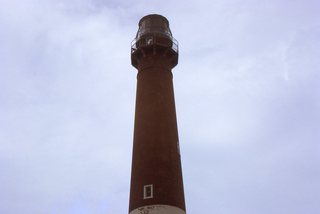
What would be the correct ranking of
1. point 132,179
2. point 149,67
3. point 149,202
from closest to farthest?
point 149,202, point 132,179, point 149,67

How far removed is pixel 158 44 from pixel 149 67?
2.12 meters

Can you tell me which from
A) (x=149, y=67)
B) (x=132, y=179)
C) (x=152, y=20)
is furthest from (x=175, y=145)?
Answer: (x=152, y=20)

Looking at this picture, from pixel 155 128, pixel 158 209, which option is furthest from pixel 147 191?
pixel 155 128

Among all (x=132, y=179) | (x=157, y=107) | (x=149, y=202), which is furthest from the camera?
(x=157, y=107)

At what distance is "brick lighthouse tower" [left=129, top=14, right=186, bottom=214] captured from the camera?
26.6 meters

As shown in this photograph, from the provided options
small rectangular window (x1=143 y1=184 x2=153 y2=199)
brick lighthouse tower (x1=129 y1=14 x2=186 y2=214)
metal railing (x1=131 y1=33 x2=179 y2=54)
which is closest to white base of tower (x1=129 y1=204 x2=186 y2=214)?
brick lighthouse tower (x1=129 y1=14 x2=186 y2=214)

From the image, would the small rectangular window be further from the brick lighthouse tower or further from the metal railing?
the metal railing

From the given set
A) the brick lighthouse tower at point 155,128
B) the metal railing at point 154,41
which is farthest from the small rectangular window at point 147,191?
the metal railing at point 154,41

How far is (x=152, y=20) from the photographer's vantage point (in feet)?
116

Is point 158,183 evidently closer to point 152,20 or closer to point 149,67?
point 149,67

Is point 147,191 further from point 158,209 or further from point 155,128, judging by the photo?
point 155,128

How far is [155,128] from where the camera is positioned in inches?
1152

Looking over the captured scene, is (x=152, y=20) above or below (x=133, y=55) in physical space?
above

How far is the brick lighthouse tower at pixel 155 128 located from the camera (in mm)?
26625
